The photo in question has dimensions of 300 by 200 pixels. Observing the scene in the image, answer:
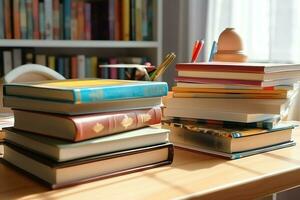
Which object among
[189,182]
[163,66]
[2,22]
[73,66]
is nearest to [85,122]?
[189,182]

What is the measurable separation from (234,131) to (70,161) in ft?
1.08

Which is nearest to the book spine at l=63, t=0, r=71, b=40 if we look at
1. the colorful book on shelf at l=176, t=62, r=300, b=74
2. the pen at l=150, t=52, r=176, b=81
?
the pen at l=150, t=52, r=176, b=81

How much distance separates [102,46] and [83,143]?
149 centimetres

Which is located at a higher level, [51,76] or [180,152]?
[51,76]

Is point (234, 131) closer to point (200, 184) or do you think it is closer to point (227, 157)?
point (227, 157)

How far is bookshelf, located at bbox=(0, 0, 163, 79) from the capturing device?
6.36 ft

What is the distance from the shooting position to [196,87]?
881mm

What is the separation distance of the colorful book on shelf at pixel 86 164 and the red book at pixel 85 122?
0.04 meters

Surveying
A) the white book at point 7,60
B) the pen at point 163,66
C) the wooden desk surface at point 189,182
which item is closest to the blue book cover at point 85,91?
the wooden desk surface at point 189,182

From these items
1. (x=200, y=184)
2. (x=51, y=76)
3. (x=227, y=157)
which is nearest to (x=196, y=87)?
(x=227, y=157)

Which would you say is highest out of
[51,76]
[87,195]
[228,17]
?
[228,17]

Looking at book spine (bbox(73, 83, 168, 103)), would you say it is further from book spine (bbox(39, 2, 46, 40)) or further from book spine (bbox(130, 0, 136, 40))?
book spine (bbox(130, 0, 136, 40))

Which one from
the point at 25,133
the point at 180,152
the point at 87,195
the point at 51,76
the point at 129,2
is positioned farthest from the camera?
the point at 129,2

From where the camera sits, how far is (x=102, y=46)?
2088 mm
